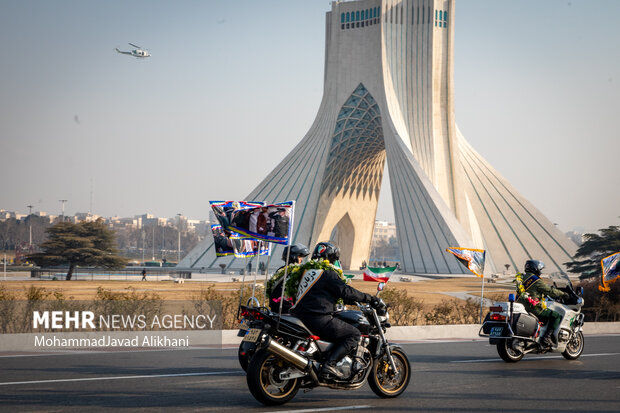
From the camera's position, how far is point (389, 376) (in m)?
7.23

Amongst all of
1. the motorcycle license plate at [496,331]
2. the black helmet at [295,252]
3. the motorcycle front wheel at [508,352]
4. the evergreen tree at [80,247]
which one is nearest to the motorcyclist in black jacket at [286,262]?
the black helmet at [295,252]

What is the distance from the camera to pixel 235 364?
379 inches

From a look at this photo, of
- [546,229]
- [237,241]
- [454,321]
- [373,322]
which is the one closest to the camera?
[373,322]

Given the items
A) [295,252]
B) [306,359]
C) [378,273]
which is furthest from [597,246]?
[306,359]

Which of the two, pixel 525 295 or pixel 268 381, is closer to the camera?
pixel 268 381

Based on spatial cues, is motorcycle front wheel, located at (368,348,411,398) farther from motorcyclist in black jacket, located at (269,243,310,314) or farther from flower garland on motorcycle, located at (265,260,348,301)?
motorcyclist in black jacket, located at (269,243,310,314)

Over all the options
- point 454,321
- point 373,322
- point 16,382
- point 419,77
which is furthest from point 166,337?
point 419,77

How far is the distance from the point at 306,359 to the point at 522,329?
15.3ft

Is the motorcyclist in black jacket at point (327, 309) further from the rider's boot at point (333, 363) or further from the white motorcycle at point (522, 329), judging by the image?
the white motorcycle at point (522, 329)

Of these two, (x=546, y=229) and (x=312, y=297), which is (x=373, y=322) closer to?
(x=312, y=297)

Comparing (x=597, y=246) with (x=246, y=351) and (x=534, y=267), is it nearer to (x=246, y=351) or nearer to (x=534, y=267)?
(x=534, y=267)

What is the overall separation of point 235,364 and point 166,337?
3227 millimetres

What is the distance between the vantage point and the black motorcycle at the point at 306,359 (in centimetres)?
644

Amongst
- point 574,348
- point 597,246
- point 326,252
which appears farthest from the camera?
point 597,246
